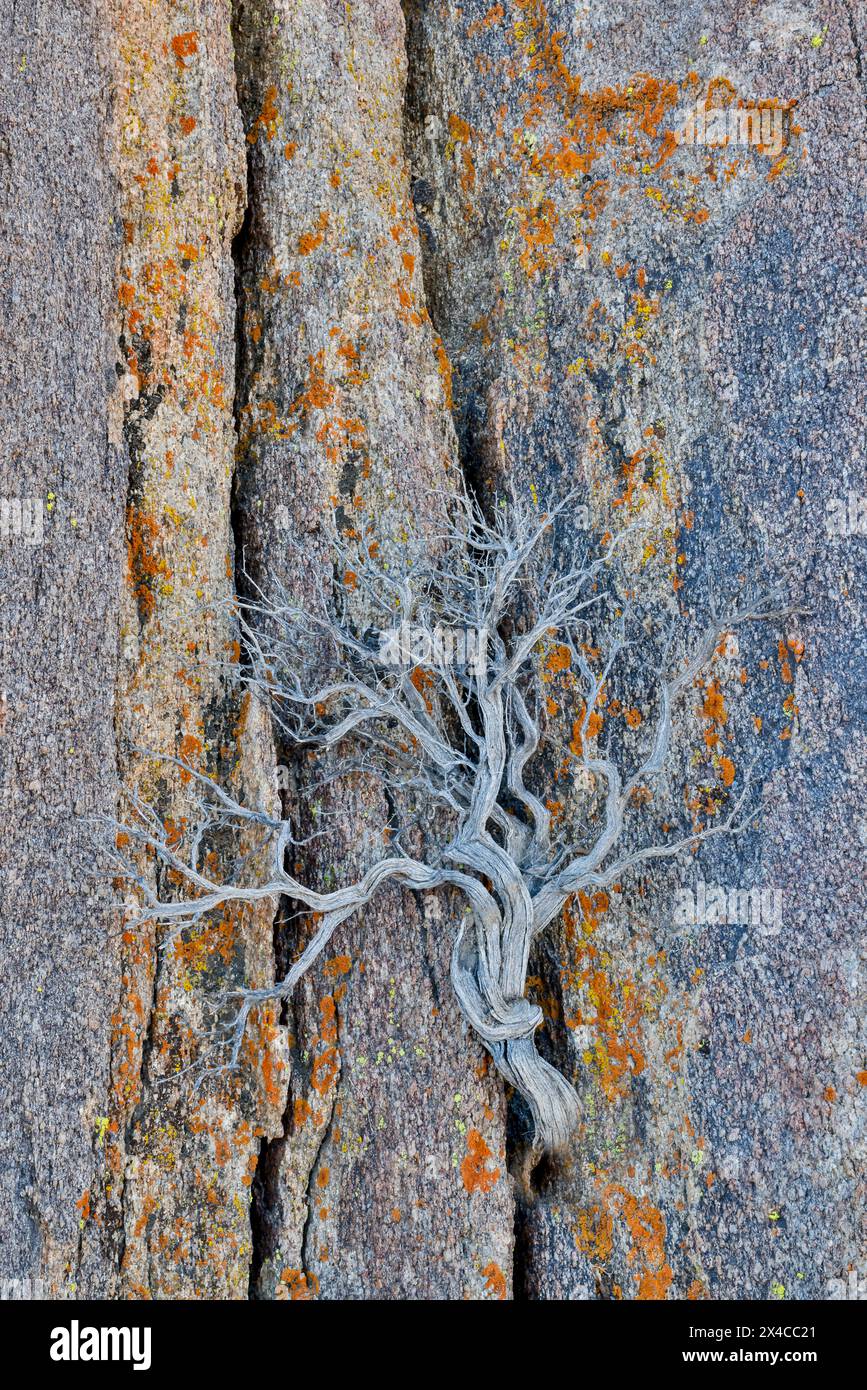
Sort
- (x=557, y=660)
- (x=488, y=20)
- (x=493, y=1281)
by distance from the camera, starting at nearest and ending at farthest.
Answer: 1. (x=493, y=1281)
2. (x=557, y=660)
3. (x=488, y=20)

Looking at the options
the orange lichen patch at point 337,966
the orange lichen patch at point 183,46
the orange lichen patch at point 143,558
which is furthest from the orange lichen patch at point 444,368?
the orange lichen patch at point 337,966

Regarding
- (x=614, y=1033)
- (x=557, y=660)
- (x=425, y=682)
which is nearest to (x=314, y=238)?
(x=425, y=682)

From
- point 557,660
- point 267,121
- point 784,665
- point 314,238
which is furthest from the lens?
point 267,121

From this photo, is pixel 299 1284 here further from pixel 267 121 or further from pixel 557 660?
pixel 267 121

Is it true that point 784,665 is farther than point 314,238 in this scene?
No

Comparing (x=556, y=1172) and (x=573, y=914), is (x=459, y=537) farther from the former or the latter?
(x=556, y=1172)

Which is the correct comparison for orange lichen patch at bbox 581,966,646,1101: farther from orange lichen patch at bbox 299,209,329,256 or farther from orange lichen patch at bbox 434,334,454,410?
orange lichen patch at bbox 299,209,329,256
